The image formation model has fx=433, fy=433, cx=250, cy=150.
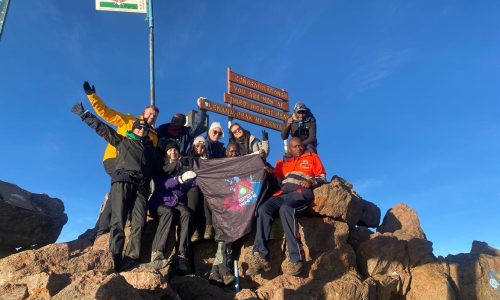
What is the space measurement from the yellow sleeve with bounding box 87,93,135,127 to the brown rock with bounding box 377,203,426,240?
767 centimetres

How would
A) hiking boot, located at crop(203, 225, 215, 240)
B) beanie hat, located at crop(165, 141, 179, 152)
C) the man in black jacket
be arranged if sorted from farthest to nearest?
beanie hat, located at crop(165, 141, 179, 152)
hiking boot, located at crop(203, 225, 215, 240)
the man in black jacket

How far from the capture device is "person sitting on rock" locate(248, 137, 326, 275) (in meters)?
7.58

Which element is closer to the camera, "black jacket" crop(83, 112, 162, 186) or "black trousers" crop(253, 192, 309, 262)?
"black trousers" crop(253, 192, 309, 262)

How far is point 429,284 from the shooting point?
969 cm

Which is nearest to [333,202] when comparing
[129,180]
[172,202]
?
[172,202]

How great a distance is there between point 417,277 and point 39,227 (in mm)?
9186

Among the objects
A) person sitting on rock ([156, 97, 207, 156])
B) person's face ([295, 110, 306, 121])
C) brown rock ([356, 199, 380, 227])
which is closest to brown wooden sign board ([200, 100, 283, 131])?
person sitting on rock ([156, 97, 207, 156])

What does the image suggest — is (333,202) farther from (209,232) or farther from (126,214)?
(126,214)

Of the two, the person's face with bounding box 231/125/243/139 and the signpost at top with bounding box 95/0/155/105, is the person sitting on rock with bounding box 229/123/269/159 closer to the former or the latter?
the person's face with bounding box 231/125/243/139

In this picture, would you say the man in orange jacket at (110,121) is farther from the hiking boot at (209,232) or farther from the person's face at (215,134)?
the hiking boot at (209,232)

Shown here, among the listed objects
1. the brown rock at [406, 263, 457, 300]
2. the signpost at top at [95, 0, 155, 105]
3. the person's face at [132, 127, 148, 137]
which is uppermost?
the signpost at top at [95, 0, 155, 105]

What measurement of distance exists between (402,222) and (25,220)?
10012mm

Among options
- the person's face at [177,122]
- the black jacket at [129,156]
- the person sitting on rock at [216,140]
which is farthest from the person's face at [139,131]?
the person sitting on rock at [216,140]

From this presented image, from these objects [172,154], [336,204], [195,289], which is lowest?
[195,289]
